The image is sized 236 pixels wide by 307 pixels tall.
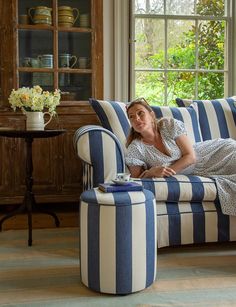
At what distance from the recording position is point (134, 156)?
241 centimetres

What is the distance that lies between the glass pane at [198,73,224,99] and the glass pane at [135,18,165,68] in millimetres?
424

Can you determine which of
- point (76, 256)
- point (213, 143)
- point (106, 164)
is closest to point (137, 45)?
point (213, 143)

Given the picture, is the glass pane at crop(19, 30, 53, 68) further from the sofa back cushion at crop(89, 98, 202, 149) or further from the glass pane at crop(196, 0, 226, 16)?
the glass pane at crop(196, 0, 226, 16)

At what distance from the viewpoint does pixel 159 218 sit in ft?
7.38

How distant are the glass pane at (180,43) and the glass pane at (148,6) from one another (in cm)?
16

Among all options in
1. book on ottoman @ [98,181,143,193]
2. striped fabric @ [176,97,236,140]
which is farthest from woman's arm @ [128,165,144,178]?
striped fabric @ [176,97,236,140]

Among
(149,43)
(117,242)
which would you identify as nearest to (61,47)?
(149,43)

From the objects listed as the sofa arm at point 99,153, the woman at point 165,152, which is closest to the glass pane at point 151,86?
the woman at point 165,152

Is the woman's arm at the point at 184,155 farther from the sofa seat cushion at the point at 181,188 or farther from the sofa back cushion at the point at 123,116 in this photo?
the sofa back cushion at the point at 123,116

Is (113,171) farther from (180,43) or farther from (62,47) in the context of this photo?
(180,43)

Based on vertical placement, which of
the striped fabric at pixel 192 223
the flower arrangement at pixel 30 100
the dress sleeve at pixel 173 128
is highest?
the flower arrangement at pixel 30 100

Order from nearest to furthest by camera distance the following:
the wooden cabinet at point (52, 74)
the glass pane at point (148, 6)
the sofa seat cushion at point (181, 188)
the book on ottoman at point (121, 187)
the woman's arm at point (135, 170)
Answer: the book on ottoman at point (121, 187) < the sofa seat cushion at point (181, 188) < the woman's arm at point (135, 170) < the wooden cabinet at point (52, 74) < the glass pane at point (148, 6)

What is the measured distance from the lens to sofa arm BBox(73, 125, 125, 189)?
7.32 ft

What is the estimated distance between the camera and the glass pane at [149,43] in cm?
369
